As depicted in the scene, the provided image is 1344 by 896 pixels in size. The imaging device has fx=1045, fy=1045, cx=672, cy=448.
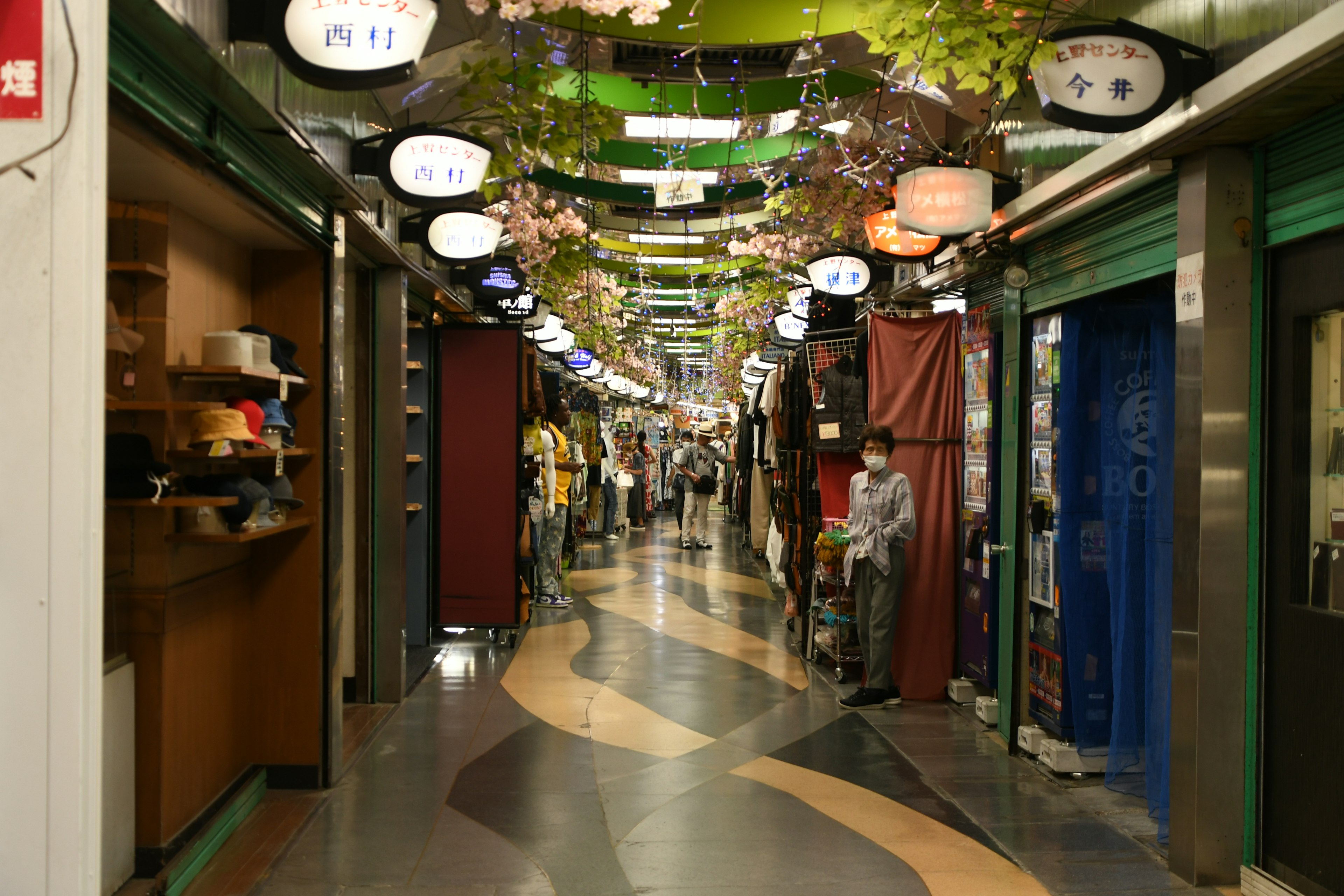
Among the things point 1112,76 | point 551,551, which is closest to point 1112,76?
point 1112,76

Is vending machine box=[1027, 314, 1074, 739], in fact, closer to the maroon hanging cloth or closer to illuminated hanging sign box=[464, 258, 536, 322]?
the maroon hanging cloth

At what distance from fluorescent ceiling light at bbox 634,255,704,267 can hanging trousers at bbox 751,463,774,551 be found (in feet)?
9.13

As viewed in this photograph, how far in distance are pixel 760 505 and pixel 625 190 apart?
14.7ft

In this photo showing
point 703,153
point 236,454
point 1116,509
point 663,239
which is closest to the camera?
point 236,454

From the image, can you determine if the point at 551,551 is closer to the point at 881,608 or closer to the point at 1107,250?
the point at 881,608

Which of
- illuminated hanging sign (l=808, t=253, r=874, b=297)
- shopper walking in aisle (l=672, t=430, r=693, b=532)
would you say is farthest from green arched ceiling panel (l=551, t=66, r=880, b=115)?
shopper walking in aisle (l=672, t=430, r=693, b=532)

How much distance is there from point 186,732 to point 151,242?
6.23 ft

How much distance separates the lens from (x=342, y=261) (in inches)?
201

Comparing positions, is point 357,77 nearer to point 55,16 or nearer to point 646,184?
point 55,16

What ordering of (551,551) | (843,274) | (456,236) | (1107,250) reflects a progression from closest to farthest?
(1107,250)
(456,236)
(843,274)
(551,551)

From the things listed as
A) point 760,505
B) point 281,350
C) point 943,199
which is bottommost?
point 760,505

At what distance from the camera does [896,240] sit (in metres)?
6.21

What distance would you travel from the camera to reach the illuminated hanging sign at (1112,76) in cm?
366

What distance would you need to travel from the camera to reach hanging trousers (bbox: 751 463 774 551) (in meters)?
12.4
